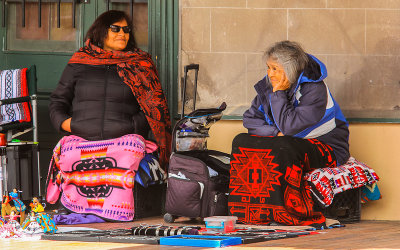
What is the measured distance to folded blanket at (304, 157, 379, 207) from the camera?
544 centimetres

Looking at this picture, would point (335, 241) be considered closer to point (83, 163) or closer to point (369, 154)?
point (369, 154)

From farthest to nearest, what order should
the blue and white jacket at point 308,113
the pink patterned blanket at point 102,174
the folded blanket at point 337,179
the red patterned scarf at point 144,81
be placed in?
1. the red patterned scarf at point 144,81
2. the pink patterned blanket at point 102,174
3. the blue and white jacket at point 308,113
4. the folded blanket at point 337,179

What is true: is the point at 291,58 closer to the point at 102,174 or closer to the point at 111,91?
the point at 111,91

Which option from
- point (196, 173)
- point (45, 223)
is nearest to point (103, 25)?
point (196, 173)

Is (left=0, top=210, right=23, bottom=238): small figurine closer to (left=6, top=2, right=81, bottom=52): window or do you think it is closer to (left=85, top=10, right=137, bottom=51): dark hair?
(left=85, top=10, right=137, bottom=51): dark hair

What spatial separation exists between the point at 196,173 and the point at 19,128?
1.56 metres

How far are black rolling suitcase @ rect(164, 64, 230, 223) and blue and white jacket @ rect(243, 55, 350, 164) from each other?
310 mm

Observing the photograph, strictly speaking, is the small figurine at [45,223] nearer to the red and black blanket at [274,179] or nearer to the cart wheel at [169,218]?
the cart wheel at [169,218]

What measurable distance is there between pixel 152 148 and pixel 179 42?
33.4 inches

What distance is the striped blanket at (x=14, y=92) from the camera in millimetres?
6496

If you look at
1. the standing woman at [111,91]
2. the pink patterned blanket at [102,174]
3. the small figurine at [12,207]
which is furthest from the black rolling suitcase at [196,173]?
the small figurine at [12,207]

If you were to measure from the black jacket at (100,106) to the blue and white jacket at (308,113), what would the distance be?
890mm

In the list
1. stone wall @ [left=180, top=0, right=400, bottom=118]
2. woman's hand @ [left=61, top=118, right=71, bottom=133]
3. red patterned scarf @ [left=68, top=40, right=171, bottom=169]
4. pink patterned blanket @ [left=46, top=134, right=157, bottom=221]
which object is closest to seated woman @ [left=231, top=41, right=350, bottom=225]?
stone wall @ [left=180, top=0, right=400, bottom=118]

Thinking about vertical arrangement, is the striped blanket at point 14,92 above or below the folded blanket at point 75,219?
above
